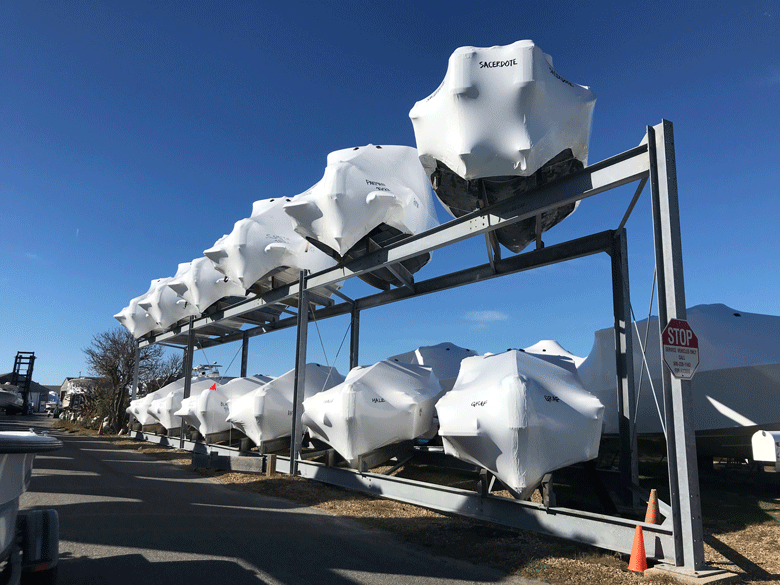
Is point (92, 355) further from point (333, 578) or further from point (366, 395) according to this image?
point (333, 578)

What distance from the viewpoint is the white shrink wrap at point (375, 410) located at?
9328mm

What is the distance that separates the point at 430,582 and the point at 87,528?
14.3 feet

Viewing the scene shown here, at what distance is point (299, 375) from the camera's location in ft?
40.0

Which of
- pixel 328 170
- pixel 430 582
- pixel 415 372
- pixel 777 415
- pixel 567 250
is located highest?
pixel 328 170

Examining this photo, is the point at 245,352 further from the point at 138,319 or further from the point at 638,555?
the point at 638,555

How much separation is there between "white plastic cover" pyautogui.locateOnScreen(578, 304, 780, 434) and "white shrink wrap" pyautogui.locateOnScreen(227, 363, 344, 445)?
21.0ft

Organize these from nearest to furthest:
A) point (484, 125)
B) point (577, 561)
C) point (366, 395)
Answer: point (577, 561) < point (484, 125) < point (366, 395)

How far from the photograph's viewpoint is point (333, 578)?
16.6 feet

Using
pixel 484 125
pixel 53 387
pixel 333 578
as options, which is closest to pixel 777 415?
pixel 484 125

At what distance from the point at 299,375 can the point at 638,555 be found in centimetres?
822

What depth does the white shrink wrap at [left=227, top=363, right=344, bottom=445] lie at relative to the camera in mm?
12898

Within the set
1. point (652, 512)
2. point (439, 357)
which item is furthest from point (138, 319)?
point (652, 512)

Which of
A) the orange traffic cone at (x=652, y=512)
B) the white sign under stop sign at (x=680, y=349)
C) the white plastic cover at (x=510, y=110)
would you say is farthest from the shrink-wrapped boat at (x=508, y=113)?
the orange traffic cone at (x=652, y=512)

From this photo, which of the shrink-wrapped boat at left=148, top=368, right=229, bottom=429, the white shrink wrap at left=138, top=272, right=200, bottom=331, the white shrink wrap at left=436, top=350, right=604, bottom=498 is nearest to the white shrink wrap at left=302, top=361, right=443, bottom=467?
the white shrink wrap at left=436, top=350, right=604, bottom=498
